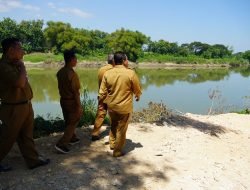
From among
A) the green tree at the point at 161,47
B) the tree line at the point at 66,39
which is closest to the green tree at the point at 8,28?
the tree line at the point at 66,39

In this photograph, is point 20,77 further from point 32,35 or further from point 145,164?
point 32,35

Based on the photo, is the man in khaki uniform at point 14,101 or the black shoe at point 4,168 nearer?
the man in khaki uniform at point 14,101

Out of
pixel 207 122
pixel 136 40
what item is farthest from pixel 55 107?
pixel 136 40

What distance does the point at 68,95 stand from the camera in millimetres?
5590

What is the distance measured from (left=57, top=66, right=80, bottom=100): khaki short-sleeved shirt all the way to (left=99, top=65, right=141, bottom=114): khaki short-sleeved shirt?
0.55 m

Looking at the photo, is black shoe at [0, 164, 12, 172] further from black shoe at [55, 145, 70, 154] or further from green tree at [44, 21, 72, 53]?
green tree at [44, 21, 72, 53]

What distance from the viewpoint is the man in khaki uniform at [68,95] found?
217 inches

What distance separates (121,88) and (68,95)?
907 millimetres

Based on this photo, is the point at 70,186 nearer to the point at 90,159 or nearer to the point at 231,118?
the point at 90,159

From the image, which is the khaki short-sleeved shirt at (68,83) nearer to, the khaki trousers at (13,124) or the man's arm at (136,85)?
the man's arm at (136,85)

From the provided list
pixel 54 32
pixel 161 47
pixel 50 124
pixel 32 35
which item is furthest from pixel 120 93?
pixel 161 47

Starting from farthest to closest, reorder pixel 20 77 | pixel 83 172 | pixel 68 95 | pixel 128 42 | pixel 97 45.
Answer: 1. pixel 97 45
2. pixel 128 42
3. pixel 68 95
4. pixel 83 172
5. pixel 20 77

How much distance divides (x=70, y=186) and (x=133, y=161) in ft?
4.18

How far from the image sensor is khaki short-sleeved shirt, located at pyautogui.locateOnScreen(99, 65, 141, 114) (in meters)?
5.36
